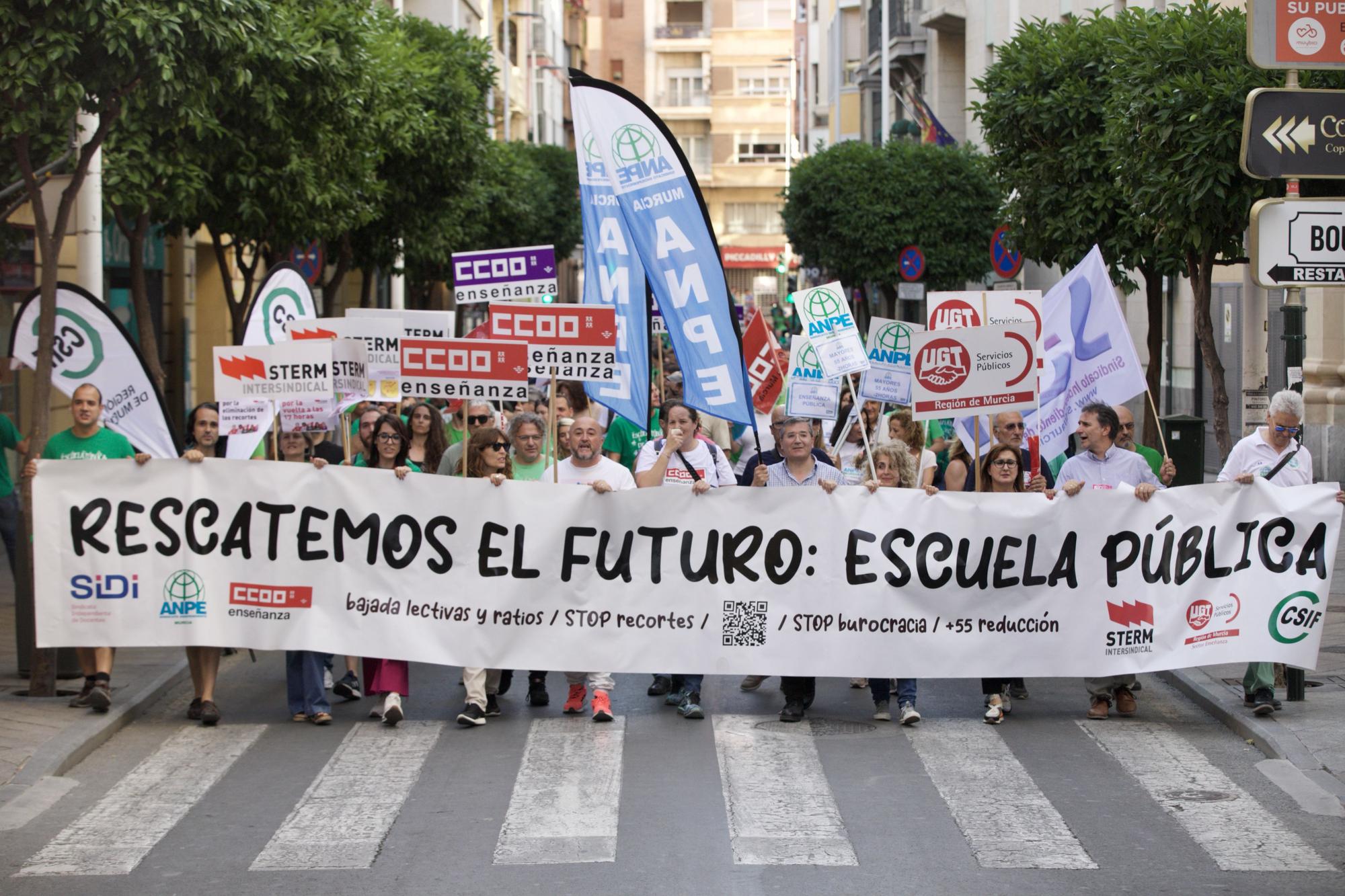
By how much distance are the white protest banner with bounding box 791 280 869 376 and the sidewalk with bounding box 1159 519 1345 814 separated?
3.07m

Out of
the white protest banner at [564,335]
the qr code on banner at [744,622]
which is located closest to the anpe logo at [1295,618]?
the qr code on banner at [744,622]

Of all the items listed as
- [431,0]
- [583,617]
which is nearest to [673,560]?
[583,617]

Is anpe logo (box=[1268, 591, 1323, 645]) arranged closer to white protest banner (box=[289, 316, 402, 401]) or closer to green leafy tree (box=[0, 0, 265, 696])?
white protest banner (box=[289, 316, 402, 401])

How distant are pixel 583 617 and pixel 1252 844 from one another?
13.2ft

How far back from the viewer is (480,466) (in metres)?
10.5

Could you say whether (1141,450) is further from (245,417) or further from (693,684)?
(245,417)

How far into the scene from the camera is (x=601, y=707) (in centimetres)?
1002

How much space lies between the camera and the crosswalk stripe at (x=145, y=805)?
7.30m

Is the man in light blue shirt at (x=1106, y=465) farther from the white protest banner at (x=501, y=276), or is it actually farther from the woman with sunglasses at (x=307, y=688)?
the white protest banner at (x=501, y=276)

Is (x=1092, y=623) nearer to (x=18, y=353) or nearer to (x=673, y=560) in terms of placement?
(x=673, y=560)

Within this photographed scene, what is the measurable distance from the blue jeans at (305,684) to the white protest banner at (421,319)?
4968 millimetres

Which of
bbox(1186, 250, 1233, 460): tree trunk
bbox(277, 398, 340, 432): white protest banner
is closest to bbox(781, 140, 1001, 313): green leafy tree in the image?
bbox(1186, 250, 1233, 460): tree trunk

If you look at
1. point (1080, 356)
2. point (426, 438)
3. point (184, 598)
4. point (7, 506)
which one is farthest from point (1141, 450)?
→ point (7, 506)

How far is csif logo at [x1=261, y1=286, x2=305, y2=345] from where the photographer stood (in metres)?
14.1
